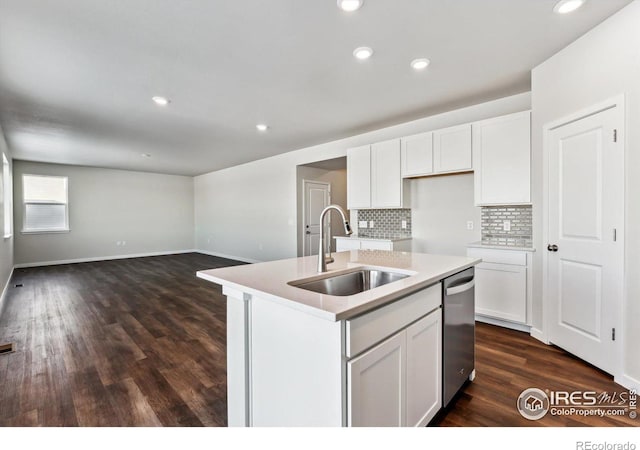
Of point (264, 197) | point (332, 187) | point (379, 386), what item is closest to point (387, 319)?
point (379, 386)

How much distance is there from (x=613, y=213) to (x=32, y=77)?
5192 millimetres

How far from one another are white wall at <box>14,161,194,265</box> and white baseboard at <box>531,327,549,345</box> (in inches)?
371

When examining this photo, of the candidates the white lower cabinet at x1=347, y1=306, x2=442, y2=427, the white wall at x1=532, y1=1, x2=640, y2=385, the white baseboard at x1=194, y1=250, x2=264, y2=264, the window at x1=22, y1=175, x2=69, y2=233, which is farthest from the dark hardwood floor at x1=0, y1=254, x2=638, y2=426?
the window at x1=22, y1=175, x2=69, y2=233

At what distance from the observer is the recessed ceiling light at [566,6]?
2.08 meters

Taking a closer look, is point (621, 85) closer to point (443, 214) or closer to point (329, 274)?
point (443, 214)

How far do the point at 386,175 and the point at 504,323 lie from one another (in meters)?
2.36

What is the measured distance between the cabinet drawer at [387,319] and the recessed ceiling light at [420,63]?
2.09 metres

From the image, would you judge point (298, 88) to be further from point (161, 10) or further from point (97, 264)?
point (97, 264)

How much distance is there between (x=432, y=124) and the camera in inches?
169

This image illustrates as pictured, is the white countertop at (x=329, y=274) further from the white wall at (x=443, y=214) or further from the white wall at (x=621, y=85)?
the white wall at (x=443, y=214)

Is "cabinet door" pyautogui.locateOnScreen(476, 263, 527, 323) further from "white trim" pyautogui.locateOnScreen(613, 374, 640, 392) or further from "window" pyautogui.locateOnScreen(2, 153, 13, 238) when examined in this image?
"window" pyautogui.locateOnScreen(2, 153, 13, 238)

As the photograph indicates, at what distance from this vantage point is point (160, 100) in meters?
3.64

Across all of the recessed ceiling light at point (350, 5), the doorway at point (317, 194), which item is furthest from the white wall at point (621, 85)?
the doorway at point (317, 194)
